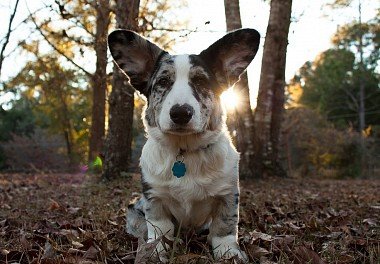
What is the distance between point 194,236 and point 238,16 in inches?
331

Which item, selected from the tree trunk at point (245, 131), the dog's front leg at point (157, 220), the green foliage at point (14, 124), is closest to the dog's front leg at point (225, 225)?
the dog's front leg at point (157, 220)

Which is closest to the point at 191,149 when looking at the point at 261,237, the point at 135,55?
the point at 261,237

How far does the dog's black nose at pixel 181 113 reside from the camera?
318 centimetres

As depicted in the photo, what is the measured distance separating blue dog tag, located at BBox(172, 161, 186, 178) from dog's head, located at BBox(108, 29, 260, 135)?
0.26 m

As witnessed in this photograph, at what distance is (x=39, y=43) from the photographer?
18141mm

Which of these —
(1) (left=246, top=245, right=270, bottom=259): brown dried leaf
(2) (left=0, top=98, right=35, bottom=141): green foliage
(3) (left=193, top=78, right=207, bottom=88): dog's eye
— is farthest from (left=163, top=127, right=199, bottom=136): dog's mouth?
(2) (left=0, top=98, right=35, bottom=141): green foliage

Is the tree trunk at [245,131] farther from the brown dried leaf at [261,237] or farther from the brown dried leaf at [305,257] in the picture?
the brown dried leaf at [305,257]

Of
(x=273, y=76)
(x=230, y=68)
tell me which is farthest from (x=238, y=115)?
(x=230, y=68)

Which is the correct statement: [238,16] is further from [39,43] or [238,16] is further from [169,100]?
[39,43]

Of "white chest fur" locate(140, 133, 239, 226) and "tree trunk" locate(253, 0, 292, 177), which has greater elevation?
"tree trunk" locate(253, 0, 292, 177)

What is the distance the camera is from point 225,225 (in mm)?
3492

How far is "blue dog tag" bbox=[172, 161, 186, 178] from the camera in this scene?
3453 millimetres

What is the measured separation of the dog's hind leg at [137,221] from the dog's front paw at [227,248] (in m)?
0.65

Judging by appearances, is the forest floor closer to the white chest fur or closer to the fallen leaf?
the fallen leaf
